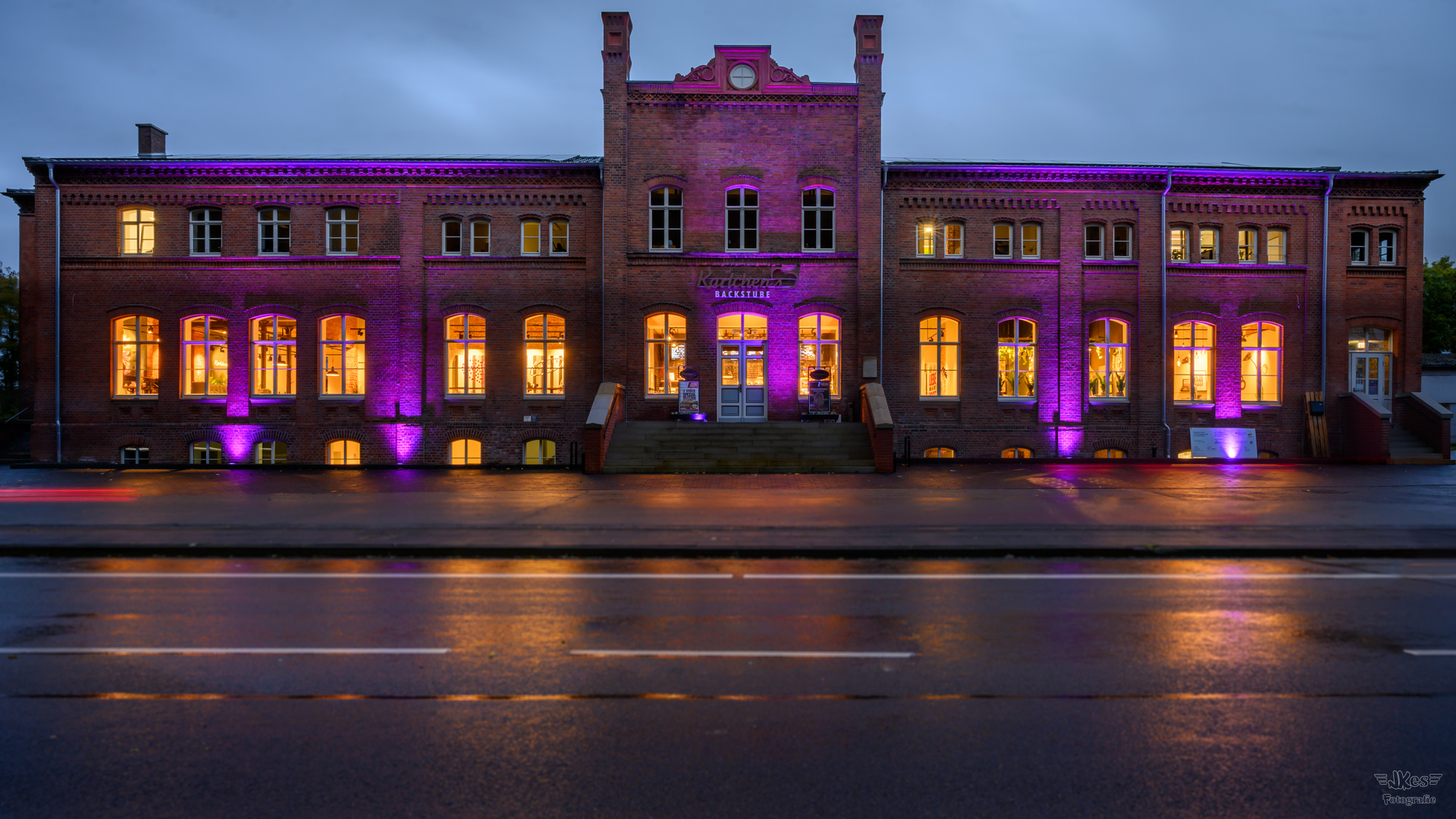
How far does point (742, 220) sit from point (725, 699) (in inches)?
875

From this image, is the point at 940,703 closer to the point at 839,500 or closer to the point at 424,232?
the point at 839,500

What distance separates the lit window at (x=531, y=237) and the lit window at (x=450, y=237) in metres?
1.97

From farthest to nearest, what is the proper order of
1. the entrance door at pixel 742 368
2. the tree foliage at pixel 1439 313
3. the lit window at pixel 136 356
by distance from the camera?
the tree foliage at pixel 1439 313, the lit window at pixel 136 356, the entrance door at pixel 742 368

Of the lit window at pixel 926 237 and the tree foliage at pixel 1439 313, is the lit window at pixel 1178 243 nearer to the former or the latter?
the lit window at pixel 926 237

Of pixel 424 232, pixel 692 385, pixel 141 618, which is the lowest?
pixel 141 618

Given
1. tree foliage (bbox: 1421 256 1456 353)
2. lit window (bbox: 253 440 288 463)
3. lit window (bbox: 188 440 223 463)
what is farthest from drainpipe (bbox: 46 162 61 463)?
tree foliage (bbox: 1421 256 1456 353)

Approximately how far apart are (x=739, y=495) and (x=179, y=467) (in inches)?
658

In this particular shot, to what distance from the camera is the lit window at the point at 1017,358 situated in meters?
27.0

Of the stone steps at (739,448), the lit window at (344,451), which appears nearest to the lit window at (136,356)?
the lit window at (344,451)

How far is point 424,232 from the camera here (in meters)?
26.7

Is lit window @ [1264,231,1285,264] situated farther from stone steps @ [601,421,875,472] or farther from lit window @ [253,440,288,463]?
lit window @ [253,440,288,463]

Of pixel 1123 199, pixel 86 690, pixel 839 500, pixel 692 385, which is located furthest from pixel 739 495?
pixel 1123 199

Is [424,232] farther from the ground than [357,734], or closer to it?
farther from the ground

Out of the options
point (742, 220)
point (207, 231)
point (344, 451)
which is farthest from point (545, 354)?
point (207, 231)
